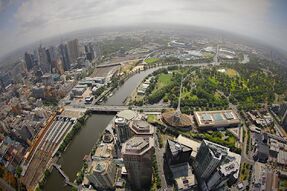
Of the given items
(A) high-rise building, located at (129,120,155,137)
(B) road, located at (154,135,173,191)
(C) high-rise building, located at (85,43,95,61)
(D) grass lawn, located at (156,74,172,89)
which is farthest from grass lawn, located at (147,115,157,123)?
(C) high-rise building, located at (85,43,95,61)

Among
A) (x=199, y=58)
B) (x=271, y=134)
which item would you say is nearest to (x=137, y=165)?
(x=271, y=134)

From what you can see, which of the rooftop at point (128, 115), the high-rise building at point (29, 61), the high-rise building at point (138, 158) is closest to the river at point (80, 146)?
the rooftop at point (128, 115)

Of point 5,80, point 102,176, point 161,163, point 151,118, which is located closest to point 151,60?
point 151,118

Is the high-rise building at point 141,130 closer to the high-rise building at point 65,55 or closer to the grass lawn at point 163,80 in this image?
the grass lawn at point 163,80

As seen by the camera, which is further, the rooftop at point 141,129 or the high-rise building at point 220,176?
the rooftop at point 141,129

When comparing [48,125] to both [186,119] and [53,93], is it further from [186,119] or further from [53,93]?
[186,119]

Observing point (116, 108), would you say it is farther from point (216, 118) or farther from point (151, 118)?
point (216, 118)
